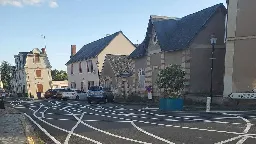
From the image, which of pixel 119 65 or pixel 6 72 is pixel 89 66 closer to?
pixel 119 65

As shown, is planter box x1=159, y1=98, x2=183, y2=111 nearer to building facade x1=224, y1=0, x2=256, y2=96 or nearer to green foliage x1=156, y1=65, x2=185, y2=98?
green foliage x1=156, y1=65, x2=185, y2=98

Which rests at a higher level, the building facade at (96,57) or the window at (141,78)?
the building facade at (96,57)

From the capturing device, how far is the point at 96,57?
1965 inches

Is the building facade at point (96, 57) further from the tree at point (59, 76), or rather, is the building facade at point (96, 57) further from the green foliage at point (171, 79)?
the tree at point (59, 76)

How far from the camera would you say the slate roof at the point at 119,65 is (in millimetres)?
41219

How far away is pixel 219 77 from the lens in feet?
94.9

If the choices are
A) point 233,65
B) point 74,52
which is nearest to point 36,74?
point 74,52

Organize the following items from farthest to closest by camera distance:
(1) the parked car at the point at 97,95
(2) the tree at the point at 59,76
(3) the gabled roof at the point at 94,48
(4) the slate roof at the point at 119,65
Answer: (2) the tree at the point at 59,76 < (3) the gabled roof at the point at 94,48 < (4) the slate roof at the point at 119,65 < (1) the parked car at the point at 97,95

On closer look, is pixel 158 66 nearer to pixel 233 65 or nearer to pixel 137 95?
pixel 137 95

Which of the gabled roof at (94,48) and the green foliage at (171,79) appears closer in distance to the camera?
the green foliage at (171,79)

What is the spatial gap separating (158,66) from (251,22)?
11.0 meters

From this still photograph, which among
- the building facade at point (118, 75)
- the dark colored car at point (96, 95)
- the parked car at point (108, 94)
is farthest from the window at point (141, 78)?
the dark colored car at point (96, 95)

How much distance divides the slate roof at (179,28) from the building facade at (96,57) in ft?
49.5

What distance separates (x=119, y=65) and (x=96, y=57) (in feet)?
26.3
